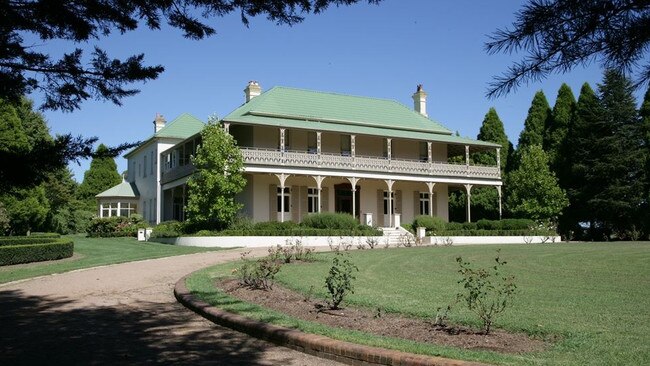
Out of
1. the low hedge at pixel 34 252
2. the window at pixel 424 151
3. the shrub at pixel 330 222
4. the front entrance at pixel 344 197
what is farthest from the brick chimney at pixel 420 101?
the low hedge at pixel 34 252

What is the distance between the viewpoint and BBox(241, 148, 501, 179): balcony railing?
1329 inches

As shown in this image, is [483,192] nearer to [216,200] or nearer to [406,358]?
[216,200]

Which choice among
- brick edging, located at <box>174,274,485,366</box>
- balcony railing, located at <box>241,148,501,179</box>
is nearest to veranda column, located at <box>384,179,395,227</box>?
balcony railing, located at <box>241,148,501,179</box>

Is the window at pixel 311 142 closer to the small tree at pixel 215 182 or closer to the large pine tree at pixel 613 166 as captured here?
the small tree at pixel 215 182

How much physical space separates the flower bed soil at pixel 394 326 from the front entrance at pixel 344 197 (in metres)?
28.6

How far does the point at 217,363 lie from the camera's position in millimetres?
6379

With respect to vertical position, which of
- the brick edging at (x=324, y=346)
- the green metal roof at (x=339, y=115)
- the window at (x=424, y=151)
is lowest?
the brick edging at (x=324, y=346)

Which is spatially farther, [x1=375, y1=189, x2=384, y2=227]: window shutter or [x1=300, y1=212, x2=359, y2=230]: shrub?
[x1=375, y1=189, x2=384, y2=227]: window shutter

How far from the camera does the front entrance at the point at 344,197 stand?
3909 centimetres

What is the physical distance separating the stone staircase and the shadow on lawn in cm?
2152

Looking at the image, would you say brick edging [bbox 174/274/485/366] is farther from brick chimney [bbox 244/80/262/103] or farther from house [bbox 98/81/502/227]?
brick chimney [bbox 244/80/262/103]

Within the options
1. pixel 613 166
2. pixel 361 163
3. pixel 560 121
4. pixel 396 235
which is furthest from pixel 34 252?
pixel 560 121

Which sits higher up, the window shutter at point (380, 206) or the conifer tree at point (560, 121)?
the conifer tree at point (560, 121)

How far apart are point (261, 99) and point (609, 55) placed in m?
36.7
